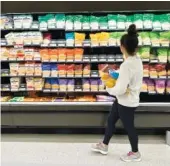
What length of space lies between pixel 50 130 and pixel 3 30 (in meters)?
1.60

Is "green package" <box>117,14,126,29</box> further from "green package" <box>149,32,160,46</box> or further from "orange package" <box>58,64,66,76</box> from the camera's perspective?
"orange package" <box>58,64,66,76</box>

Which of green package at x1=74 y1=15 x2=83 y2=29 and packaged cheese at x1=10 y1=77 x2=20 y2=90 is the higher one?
green package at x1=74 y1=15 x2=83 y2=29

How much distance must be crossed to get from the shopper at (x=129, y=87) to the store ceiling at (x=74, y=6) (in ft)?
2.04

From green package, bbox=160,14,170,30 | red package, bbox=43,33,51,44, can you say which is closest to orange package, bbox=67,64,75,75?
red package, bbox=43,33,51,44

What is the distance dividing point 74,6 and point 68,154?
182 cm

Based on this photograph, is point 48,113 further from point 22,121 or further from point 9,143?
point 9,143

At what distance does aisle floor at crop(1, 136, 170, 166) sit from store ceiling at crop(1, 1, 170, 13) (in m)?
1.72

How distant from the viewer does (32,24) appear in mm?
3709

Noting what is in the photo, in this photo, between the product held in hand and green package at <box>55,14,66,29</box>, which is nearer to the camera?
the product held in hand

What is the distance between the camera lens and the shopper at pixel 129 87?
9.34ft

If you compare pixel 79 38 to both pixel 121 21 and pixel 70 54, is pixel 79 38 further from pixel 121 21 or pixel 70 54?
pixel 121 21

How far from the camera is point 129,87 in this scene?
2.95 meters

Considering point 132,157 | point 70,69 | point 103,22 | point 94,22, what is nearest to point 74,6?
point 94,22

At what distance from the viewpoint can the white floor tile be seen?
3.03 meters
